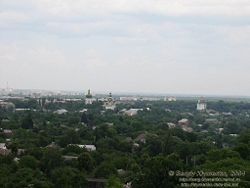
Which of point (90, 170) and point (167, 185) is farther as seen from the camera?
point (90, 170)

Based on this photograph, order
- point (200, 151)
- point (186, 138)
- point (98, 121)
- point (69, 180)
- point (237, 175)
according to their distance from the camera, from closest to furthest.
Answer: point (237, 175)
point (69, 180)
point (200, 151)
point (186, 138)
point (98, 121)

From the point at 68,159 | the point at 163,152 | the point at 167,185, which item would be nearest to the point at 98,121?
the point at 163,152

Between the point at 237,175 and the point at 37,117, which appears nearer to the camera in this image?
the point at 237,175

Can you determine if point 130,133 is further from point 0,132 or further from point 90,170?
point 90,170

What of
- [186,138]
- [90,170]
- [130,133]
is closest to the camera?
[90,170]

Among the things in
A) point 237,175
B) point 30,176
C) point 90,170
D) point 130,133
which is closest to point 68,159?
point 90,170

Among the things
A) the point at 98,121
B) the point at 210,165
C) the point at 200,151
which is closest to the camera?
the point at 210,165

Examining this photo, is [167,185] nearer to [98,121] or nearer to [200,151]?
[200,151]

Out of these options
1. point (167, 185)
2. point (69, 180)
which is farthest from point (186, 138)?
point (167, 185)

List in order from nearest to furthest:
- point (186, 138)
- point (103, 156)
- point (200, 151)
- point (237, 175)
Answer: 1. point (237, 175)
2. point (103, 156)
3. point (200, 151)
4. point (186, 138)
